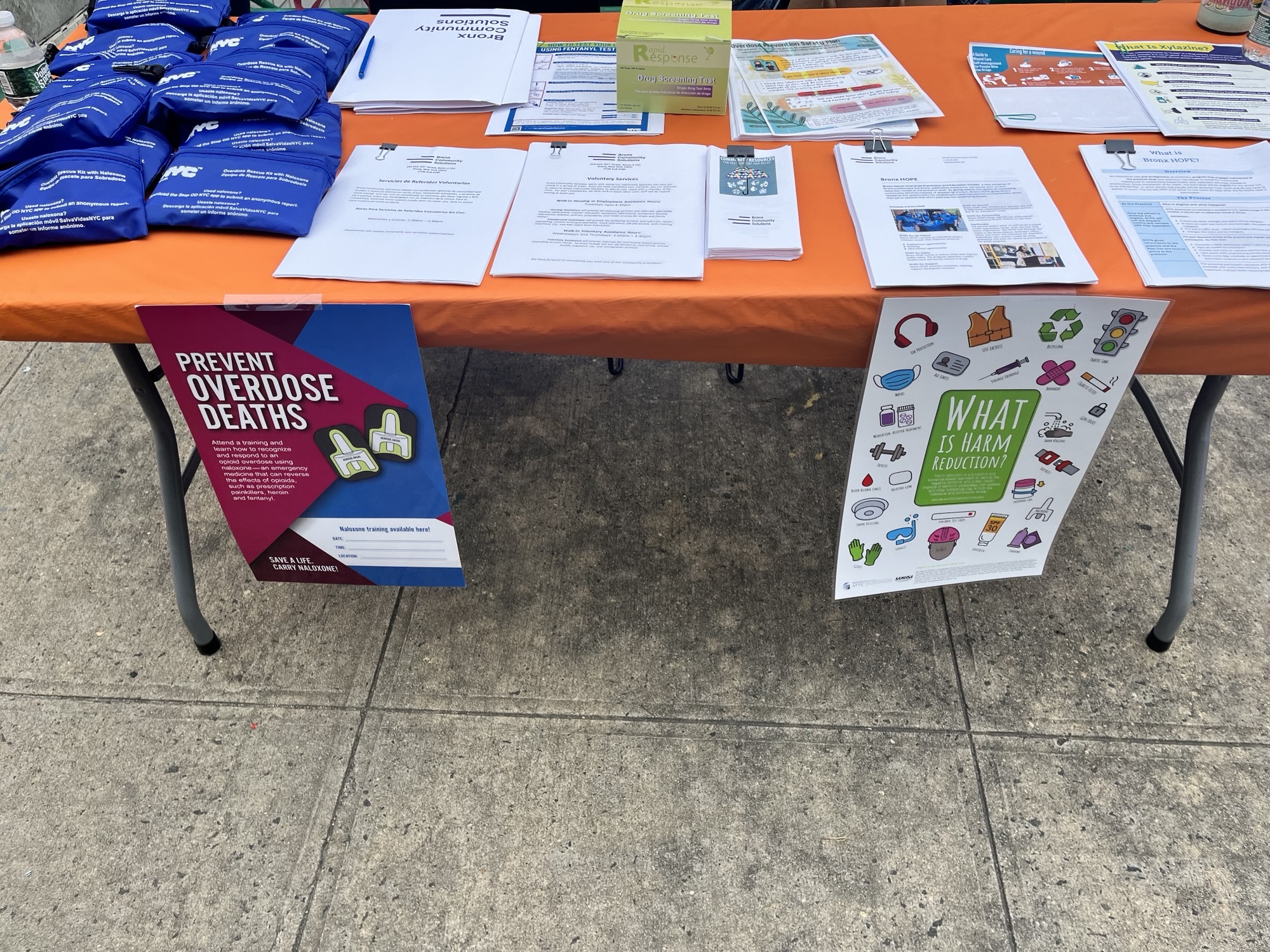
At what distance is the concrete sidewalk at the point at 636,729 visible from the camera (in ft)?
4.69

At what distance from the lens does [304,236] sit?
1251 millimetres

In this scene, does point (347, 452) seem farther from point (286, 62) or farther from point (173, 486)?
point (286, 62)

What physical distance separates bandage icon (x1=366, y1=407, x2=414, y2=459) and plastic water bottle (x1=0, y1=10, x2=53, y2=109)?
850 mm

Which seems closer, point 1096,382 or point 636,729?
point 1096,382

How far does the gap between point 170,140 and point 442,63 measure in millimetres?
531

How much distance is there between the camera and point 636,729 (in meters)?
1.65

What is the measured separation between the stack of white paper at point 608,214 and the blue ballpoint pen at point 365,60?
43cm

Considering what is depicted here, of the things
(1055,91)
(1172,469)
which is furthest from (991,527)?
(1055,91)

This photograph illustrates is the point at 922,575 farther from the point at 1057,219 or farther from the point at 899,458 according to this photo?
the point at 1057,219

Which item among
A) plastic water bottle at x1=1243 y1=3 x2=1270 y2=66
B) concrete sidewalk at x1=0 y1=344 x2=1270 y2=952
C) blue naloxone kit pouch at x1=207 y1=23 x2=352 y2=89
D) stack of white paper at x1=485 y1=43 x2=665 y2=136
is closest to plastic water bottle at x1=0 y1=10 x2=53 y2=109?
blue naloxone kit pouch at x1=207 y1=23 x2=352 y2=89

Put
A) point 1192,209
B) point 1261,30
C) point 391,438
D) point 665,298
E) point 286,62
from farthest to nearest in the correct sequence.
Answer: point 1261,30
point 286,62
point 391,438
point 1192,209
point 665,298

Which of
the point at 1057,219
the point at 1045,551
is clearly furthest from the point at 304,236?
the point at 1045,551

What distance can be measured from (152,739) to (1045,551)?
1727 mm

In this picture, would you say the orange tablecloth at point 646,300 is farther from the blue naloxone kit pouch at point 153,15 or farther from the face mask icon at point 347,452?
the blue naloxone kit pouch at point 153,15
